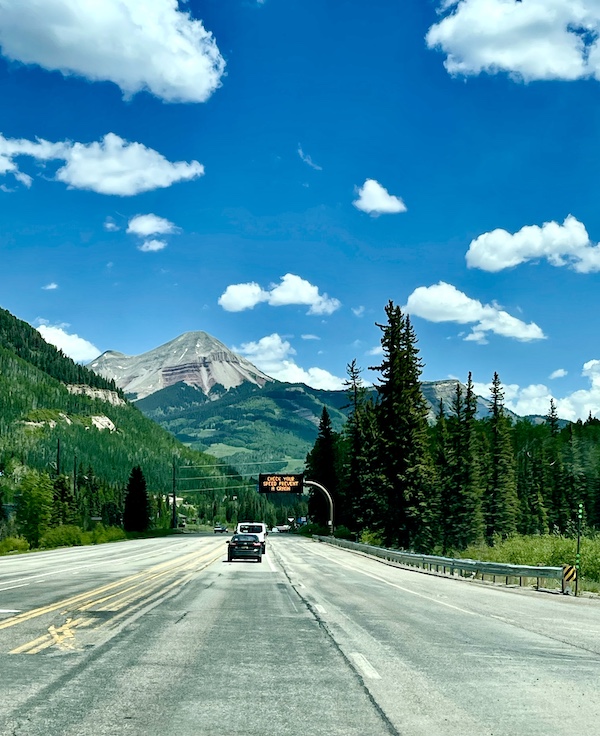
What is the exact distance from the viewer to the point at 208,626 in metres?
14.3

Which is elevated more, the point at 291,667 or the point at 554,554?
the point at 291,667

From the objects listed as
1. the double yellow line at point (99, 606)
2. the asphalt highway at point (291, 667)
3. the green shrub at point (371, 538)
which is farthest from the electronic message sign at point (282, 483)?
the asphalt highway at point (291, 667)

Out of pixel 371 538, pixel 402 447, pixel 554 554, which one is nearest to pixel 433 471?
pixel 402 447

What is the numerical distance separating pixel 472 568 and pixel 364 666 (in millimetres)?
23159

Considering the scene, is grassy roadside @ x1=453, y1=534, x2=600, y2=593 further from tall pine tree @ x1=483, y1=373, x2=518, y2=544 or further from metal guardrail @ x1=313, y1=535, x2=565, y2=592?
tall pine tree @ x1=483, y1=373, x2=518, y2=544

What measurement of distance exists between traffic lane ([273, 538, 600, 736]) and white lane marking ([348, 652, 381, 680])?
0.01 meters

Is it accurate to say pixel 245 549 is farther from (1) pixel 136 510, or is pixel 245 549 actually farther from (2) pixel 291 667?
(1) pixel 136 510

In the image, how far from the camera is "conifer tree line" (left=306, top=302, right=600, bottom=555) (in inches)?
2379

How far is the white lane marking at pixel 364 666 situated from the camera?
9406 mm

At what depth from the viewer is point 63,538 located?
272ft

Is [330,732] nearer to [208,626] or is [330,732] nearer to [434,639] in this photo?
[434,639]

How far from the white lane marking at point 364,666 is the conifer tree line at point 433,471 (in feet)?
158

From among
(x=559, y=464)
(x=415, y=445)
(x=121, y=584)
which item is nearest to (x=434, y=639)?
(x=121, y=584)

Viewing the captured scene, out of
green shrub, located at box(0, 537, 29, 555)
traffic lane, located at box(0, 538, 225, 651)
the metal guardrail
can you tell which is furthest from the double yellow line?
green shrub, located at box(0, 537, 29, 555)
